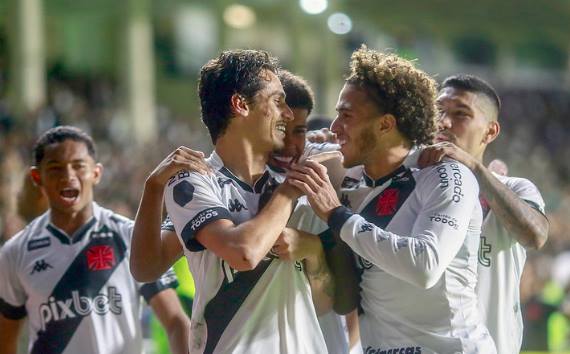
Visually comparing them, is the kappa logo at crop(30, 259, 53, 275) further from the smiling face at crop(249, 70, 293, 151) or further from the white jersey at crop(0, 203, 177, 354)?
the smiling face at crop(249, 70, 293, 151)

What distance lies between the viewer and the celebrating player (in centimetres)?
556

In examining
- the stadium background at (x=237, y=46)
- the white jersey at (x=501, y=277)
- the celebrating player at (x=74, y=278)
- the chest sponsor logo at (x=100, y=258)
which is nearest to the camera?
the white jersey at (x=501, y=277)

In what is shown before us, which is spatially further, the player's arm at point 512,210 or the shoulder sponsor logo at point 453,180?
the player's arm at point 512,210

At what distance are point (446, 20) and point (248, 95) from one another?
41.9 meters

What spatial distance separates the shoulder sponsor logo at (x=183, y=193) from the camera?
4.44m

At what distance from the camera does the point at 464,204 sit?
177 inches

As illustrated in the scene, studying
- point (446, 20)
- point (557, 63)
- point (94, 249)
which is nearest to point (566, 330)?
point (94, 249)

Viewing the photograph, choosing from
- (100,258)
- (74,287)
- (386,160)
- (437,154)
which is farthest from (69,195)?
(437,154)

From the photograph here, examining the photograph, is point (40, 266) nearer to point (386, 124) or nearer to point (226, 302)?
point (226, 302)

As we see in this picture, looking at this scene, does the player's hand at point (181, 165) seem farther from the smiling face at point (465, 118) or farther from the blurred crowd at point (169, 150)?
the blurred crowd at point (169, 150)

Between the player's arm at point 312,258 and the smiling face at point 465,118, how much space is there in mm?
1140

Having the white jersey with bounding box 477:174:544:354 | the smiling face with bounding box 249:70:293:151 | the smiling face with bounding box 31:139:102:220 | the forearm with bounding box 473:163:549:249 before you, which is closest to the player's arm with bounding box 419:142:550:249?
the forearm with bounding box 473:163:549:249

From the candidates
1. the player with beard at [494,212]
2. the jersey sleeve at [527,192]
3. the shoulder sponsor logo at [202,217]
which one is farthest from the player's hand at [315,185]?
the jersey sleeve at [527,192]

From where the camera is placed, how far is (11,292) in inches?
222
